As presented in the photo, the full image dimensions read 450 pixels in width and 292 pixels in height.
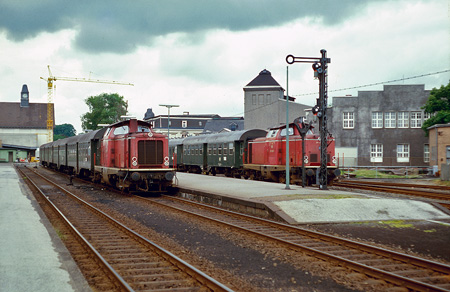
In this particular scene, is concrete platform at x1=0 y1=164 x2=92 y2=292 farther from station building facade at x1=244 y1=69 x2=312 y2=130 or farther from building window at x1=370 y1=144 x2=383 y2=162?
station building facade at x1=244 y1=69 x2=312 y2=130

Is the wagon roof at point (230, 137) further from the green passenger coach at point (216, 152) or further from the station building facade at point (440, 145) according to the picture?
the station building facade at point (440, 145)

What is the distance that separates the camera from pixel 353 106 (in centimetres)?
4872

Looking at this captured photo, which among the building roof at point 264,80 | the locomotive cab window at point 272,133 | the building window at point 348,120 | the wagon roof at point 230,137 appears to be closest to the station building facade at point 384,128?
the building window at point 348,120

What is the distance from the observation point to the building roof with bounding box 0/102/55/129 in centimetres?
10547

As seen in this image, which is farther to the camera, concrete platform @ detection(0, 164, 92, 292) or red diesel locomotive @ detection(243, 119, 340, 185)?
red diesel locomotive @ detection(243, 119, 340, 185)

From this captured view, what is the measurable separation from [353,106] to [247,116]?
915 inches

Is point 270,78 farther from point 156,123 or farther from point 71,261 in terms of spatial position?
point 71,261

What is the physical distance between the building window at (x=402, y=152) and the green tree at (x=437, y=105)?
3384 millimetres

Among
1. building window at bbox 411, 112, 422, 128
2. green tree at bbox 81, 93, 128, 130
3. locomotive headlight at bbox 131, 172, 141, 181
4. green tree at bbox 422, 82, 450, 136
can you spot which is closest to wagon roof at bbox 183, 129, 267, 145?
locomotive headlight at bbox 131, 172, 141, 181

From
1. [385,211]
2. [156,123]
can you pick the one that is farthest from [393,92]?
[156,123]

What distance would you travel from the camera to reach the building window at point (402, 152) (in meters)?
47.6

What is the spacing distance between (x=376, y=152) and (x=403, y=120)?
4491 millimetres

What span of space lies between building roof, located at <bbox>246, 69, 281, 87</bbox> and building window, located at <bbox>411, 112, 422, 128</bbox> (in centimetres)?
2677

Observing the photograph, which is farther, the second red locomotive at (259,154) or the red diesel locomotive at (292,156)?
the second red locomotive at (259,154)
